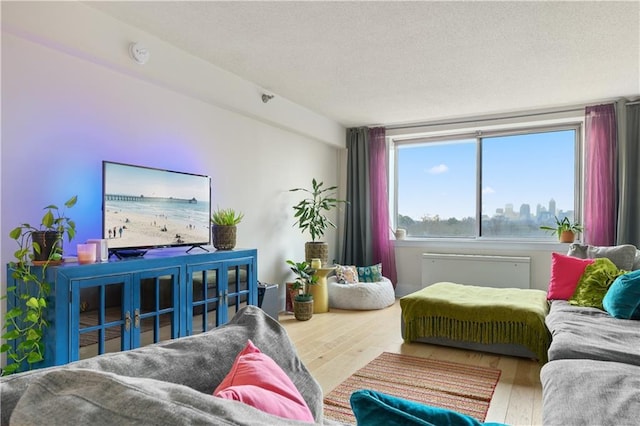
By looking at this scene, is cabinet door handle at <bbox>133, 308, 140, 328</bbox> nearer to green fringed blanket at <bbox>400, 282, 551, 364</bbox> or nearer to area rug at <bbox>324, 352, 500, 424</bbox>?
area rug at <bbox>324, 352, 500, 424</bbox>

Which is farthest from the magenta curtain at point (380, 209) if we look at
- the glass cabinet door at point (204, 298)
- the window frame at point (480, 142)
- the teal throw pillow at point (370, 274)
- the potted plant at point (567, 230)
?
the glass cabinet door at point (204, 298)

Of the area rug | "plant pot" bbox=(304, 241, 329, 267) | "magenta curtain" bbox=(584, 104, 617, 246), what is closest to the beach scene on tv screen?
the area rug

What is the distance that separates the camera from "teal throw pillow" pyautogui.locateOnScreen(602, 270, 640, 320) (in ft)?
9.30

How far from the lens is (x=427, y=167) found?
20.6 feet

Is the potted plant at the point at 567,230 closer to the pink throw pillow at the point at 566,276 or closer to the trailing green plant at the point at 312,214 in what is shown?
the pink throw pillow at the point at 566,276

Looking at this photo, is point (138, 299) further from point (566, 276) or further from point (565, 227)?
point (565, 227)

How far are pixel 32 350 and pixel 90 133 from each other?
4.72ft

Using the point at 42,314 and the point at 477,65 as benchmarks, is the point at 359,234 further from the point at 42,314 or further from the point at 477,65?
the point at 42,314

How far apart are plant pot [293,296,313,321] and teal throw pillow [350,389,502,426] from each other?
4.06 m

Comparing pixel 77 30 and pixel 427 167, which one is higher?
pixel 77 30

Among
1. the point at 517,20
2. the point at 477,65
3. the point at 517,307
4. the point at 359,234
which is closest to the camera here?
the point at 517,20

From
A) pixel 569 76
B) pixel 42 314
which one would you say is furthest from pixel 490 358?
pixel 42 314

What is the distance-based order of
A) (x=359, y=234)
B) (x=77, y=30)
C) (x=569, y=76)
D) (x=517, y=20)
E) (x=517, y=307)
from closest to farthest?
(x=77, y=30) → (x=517, y=20) → (x=517, y=307) → (x=569, y=76) → (x=359, y=234)

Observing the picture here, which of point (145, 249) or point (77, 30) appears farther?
point (145, 249)
